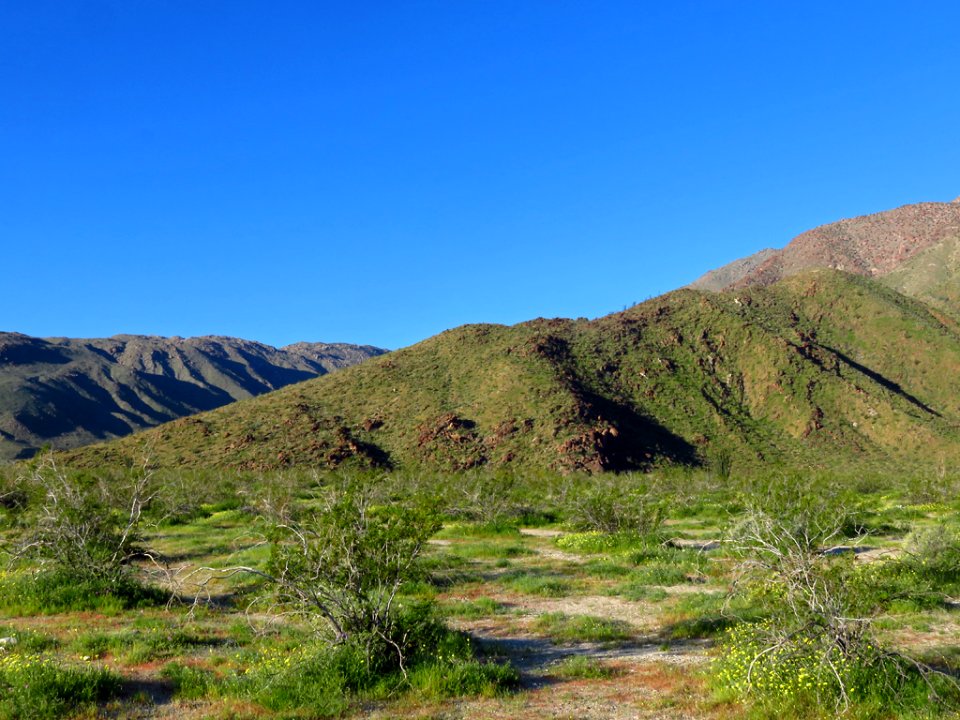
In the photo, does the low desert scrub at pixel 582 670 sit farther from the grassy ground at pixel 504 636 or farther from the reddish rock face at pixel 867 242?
the reddish rock face at pixel 867 242

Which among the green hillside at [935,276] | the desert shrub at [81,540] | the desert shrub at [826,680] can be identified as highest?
the green hillside at [935,276]

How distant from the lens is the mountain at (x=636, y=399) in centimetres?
6116

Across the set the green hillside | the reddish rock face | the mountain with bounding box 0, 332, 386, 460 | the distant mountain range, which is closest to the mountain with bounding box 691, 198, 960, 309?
the reddish rock face

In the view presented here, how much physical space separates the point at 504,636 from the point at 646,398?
6681 cm

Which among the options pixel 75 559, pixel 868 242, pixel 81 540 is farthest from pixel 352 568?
pixel 868 242

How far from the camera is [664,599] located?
41.7 feet

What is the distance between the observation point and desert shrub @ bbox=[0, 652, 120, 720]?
259 inches

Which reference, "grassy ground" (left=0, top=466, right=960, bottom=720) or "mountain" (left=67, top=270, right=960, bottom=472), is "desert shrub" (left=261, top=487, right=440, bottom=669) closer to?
"grassy ground" (left=0, top=466, right=960, bottom=720)

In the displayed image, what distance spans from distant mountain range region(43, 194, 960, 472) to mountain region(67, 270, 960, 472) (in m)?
0.22

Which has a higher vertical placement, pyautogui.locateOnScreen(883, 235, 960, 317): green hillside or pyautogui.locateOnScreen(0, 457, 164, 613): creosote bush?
pyautogui.locateOnScreen(883, 235, 960, 317): green hillside

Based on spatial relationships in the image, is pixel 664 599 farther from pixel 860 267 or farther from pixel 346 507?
pixel 860 267

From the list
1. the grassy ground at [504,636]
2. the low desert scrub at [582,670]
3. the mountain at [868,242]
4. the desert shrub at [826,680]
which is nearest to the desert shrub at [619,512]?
the grassy ground at [504,636]

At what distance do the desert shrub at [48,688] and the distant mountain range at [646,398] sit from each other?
164 feet

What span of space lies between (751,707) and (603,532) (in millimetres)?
15453
